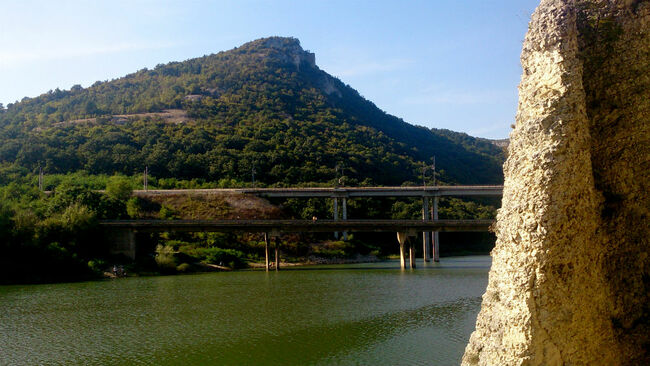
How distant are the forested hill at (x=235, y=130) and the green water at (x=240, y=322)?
5503cm

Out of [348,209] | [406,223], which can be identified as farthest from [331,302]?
[348,209]

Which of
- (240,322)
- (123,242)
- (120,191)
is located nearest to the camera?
(240,322)

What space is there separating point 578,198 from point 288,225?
47.7 metres

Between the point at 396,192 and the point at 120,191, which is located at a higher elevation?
the point at 120,191

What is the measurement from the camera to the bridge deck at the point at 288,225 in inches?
2083

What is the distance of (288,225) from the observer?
54.4m

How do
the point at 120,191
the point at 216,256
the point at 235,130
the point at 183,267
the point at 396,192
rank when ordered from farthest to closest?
the point at 235,130 → the point at 396,192 → the point at 120,191 → the point at 216,256 → the point at 183,267

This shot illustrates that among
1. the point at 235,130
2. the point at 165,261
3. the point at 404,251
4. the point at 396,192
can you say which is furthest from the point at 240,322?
the point at 235,130

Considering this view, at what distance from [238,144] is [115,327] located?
264 feet

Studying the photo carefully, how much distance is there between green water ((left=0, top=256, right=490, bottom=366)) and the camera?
1805 centimetres

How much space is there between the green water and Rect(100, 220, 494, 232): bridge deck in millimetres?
12828

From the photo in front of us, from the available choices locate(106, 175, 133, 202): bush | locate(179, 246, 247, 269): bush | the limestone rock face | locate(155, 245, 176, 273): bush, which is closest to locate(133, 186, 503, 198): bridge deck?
locate(106, 175, 133, 202): bush

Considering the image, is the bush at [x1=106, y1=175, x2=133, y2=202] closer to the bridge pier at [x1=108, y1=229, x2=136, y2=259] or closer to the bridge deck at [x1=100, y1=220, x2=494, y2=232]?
the bridge deck at [x1=100, y1=220, x2=494, y2=232]

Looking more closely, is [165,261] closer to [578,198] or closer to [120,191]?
[120,191]
